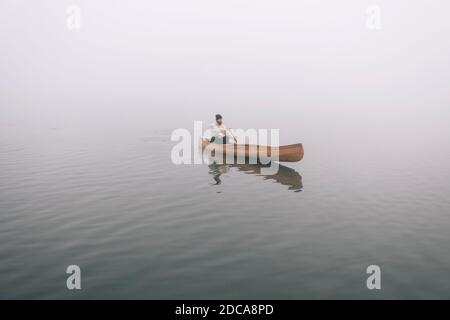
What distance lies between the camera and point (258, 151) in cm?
2005

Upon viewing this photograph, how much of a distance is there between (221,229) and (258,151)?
8.99m

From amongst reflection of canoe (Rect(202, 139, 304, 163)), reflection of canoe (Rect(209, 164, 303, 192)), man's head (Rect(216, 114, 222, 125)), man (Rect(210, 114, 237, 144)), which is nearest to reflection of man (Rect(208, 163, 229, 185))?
reflection of canoe (Rect(209, 164, 303, 192))

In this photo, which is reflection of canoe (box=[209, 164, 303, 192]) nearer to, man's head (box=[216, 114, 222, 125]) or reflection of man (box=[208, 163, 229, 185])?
reflection of man (box=[208, 163, 229, 185])

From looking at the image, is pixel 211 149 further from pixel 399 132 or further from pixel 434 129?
pixel 434 129

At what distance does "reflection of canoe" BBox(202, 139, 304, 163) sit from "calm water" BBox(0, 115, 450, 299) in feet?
2.43

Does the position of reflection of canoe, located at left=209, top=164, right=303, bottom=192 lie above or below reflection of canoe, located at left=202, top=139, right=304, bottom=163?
below

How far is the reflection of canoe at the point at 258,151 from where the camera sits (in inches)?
750

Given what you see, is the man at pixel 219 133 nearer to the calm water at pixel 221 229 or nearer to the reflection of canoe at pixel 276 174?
the reflection of canoe at pixel 276 174

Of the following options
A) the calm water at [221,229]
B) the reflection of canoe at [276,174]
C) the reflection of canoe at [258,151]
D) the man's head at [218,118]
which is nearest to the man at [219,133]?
the man's head at [218,118]

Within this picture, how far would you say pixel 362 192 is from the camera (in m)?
15.9

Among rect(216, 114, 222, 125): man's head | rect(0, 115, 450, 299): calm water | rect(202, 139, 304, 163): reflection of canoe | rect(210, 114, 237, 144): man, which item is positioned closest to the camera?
rect(0, 115, 450, 299): calm water

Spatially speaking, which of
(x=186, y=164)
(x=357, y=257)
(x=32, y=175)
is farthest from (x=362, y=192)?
(x=32, y=175)

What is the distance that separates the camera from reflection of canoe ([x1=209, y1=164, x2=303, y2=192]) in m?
17.2
